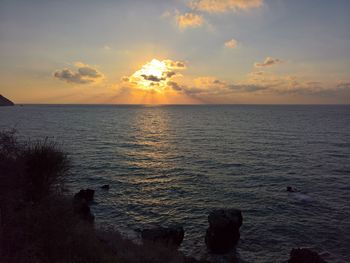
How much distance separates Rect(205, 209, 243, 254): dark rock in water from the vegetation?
401 cm

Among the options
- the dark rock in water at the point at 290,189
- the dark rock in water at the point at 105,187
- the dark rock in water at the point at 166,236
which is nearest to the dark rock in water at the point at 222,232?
the dark rock in water at the point at 166,236

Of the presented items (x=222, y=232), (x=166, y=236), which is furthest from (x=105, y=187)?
(x=222, y=232)

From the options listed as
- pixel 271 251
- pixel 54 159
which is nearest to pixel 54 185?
pixel 54 159

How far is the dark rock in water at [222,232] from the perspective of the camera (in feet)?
76.8

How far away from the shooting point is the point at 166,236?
22672 mm

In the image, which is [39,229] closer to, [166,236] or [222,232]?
[166,236]

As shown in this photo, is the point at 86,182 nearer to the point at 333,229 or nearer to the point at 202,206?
the point at 202,206

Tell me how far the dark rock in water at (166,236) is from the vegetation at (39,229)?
1.93 meters

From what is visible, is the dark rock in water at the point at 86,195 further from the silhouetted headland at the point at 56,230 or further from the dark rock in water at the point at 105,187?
the silhouetted headland at the point at 56,230

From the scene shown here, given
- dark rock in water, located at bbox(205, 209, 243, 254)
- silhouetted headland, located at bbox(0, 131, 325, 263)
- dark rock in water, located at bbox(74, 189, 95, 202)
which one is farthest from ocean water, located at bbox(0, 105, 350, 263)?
silhouetted headland, located at bbox(0, 131, 325, 263)

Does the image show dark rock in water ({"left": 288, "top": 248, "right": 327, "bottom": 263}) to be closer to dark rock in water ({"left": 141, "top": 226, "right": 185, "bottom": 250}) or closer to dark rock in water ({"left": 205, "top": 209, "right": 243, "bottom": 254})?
dark rock in water ({"left": 205, "top": 209, "right": 243, "bottom": 254})

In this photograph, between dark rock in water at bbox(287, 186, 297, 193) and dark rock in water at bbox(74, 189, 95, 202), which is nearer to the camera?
dark rock in water at bbox(74, 189, 95, 202)

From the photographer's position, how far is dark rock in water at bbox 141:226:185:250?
22.2 metres

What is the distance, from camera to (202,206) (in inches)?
1236
